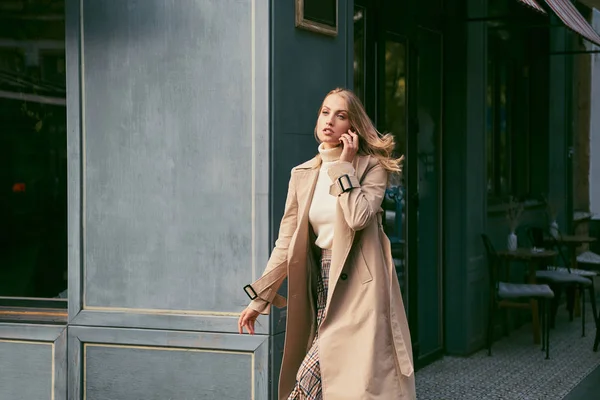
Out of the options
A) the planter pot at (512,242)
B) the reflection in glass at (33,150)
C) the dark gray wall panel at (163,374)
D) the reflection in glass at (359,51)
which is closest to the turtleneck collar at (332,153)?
the dark gray wall panel at (163,374)

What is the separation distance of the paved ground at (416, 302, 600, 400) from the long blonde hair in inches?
126

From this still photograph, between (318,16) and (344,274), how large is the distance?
206 centimetres

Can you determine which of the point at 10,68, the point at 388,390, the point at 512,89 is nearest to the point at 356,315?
the point at 388,390

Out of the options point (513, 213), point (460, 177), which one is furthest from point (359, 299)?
point (513, 213)

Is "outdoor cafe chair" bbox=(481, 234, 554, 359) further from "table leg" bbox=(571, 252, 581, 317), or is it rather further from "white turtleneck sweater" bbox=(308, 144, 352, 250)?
"white turtleneck sweater" bbox=(308, 144, 352, 250)

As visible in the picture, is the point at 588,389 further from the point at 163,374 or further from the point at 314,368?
the point at 314,368

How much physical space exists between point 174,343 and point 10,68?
80.0 inches

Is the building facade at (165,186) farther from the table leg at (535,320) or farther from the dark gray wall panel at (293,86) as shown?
the table leg at (535,320)

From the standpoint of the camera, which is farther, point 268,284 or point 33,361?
point 33,361

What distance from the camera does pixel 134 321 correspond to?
19.4ft

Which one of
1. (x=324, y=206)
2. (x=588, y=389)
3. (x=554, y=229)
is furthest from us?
(x=554, y=229)

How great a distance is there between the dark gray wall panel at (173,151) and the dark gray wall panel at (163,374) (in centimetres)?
26

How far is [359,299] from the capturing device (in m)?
4.46

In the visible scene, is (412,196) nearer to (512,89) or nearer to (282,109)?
(282,109)
